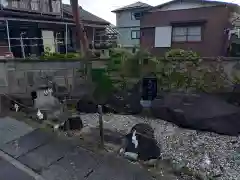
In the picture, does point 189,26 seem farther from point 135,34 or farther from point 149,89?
point 149,89

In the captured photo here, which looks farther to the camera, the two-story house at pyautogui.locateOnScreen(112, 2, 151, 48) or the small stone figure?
the two-story house at pyautogui.locateOnScreen(112, 2, 151, 48)

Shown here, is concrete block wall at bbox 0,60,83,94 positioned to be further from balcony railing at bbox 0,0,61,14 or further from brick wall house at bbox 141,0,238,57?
balcony railing at bbox 0,0,61,14

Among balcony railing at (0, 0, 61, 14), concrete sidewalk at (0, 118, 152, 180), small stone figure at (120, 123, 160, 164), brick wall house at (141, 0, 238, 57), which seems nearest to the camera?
concrete sidewalk at (0, 118, 152, 180)

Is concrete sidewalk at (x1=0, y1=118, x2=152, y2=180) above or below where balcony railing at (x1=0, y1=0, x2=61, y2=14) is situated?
below

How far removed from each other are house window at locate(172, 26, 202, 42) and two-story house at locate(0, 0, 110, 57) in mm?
6101

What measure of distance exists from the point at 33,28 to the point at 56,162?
10395mm

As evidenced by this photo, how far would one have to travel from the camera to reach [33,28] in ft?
39.0

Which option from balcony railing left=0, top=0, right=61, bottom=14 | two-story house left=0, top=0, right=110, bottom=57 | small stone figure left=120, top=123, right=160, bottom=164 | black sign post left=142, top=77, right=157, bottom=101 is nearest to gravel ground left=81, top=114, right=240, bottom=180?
small stone figure left=120, top=123, right=160, bottom=164

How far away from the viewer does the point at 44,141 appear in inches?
165

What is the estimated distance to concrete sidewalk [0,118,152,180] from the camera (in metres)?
3.27

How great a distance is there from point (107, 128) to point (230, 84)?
3.59 metres

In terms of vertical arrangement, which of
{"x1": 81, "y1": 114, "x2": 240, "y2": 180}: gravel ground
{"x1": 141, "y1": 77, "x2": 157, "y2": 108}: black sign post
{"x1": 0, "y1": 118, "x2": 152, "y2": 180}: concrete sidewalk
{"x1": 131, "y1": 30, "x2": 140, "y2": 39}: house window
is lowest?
{"x1": 81, "y1": 114, "x2": 240, "y2": 180}: gravel ground

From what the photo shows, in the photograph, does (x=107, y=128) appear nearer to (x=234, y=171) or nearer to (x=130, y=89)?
(x=130, y=89)

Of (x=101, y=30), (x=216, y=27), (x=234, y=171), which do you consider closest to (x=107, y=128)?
(x=234, y=171)
